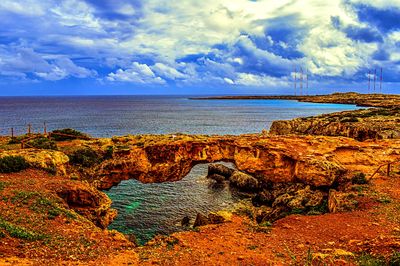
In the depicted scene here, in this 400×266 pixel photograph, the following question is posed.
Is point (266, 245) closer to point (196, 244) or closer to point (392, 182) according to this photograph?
point (196, 244)

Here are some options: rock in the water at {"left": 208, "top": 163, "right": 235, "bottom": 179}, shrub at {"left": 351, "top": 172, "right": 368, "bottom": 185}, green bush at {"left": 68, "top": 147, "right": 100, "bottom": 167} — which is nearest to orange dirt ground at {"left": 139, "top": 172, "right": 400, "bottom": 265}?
shrub at {"left": 351, "top": 172, "right": 368, "bottom": 185}

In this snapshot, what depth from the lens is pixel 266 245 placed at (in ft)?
A: 53.1

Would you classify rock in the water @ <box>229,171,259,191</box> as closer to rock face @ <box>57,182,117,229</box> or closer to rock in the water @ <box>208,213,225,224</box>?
rock in the water @ <box>208,213,225,224</box>

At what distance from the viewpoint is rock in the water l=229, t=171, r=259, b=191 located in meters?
44.7

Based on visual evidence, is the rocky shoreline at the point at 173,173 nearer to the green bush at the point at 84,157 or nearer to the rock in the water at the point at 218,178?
the green bush at the point at 84,157

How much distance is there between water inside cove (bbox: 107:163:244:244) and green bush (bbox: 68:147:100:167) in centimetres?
727

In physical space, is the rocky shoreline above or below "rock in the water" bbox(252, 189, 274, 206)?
above

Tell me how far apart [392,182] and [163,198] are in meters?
25.8

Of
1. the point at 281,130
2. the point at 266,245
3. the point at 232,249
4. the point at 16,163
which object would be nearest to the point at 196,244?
the point at 232,249

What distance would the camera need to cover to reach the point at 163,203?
38.9 meters

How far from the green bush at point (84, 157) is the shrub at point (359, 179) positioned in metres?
22.8

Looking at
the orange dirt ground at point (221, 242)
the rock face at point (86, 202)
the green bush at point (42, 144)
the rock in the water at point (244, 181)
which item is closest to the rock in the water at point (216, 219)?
the orange dirt ground at point (221, 242)

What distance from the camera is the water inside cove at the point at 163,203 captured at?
32.3 metres

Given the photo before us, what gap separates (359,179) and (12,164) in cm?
2658
